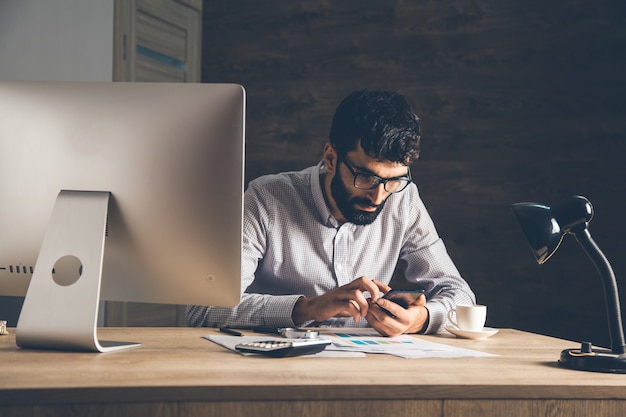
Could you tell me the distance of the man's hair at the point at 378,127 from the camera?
2.02m

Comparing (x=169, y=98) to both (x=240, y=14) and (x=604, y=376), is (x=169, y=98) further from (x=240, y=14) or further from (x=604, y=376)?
(x=240, y=14)

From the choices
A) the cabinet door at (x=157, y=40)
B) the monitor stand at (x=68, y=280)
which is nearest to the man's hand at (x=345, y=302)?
the monitor stand at (x=68, y=280)

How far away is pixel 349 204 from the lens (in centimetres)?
214

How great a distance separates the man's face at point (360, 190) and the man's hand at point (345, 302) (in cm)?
45

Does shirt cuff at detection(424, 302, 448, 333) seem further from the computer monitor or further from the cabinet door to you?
the cabinet door

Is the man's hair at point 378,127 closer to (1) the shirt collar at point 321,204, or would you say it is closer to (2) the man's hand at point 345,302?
(1) the shirt collar at point 321,204

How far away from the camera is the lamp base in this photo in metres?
1.20

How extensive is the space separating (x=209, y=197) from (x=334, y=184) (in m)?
0.90

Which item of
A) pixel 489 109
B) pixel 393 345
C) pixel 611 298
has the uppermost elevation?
pixel 489 109

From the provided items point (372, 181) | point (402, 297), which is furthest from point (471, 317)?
point (372, 181)

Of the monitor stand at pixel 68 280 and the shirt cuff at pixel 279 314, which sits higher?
the monitor stand at pixel 68 280

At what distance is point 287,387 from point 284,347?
0.24 m

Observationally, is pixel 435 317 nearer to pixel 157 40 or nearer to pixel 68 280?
pixel 68 280

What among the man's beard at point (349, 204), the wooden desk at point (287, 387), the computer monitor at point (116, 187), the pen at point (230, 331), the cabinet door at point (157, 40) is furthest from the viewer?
the cabinet door at point (157, 40)
